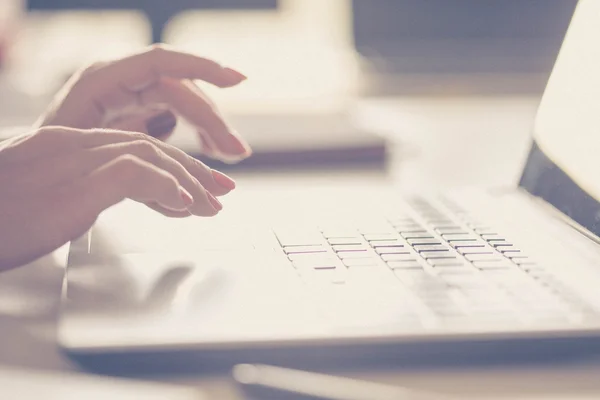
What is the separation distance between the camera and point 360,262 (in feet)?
1.54

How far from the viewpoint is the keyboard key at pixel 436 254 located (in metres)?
0.49

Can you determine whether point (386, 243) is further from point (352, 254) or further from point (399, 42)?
point (399, 42)

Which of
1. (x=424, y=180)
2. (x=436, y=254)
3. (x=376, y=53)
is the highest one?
(x=436, y=254)

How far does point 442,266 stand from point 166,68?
0.36 meters

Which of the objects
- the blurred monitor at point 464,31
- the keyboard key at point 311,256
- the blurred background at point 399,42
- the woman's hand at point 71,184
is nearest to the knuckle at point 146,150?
the woman's hand at point 71,184

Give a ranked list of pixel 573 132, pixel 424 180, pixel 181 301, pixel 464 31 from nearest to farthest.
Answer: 1. pixel 181 301
2. pixel 573 132
3. pixel 424 180
4. pixel 464 31

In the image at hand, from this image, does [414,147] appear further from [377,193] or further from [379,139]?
[377,193]

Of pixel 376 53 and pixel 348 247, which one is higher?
pixel 348 247

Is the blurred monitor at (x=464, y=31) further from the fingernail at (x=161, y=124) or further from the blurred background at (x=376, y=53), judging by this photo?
the fingernail at (x=161, y=124)

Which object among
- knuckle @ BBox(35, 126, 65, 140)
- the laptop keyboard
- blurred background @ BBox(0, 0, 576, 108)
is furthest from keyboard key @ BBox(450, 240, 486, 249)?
blurred background @ BBox(0, 0, 576, 108)

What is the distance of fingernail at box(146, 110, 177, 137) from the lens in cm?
76

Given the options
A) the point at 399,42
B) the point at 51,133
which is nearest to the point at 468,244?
the point at 51,133

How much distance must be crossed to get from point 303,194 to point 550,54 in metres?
1.39

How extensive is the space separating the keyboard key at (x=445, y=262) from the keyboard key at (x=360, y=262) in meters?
0.03
